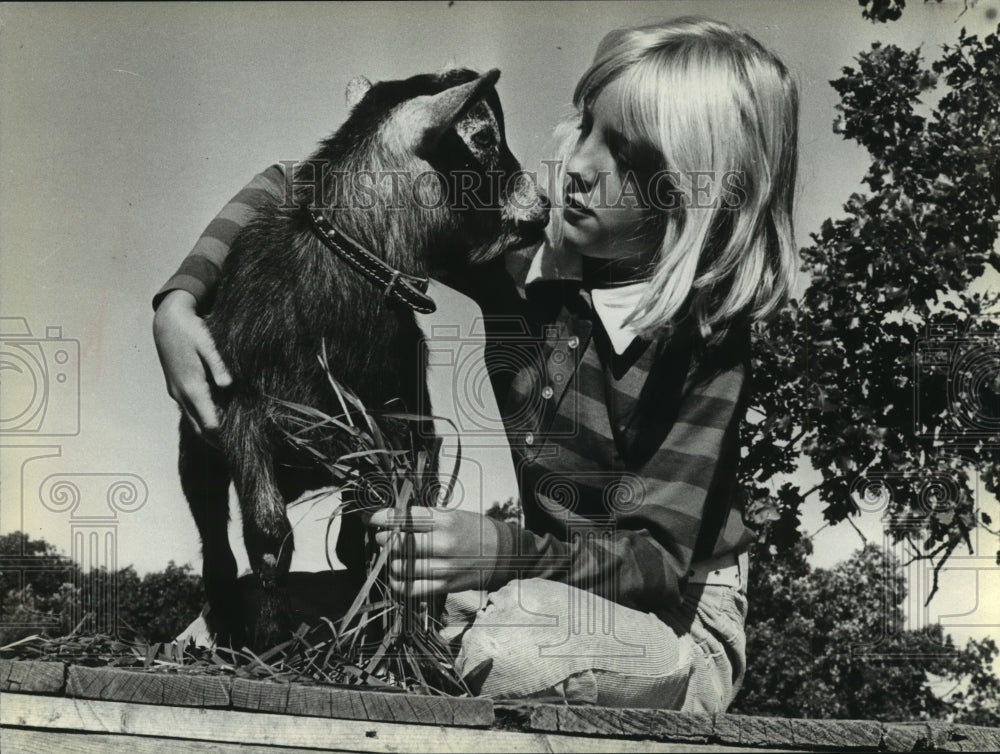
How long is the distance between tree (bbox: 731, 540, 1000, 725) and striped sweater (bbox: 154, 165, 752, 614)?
1.76ft

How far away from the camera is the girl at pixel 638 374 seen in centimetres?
327

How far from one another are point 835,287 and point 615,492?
100 centimetres

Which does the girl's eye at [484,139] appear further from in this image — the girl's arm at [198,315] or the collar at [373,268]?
the girl's arm at [198,315]

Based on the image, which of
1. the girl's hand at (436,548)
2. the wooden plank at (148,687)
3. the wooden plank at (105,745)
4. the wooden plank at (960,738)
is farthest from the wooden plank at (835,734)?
the wooden plank at (148,687)

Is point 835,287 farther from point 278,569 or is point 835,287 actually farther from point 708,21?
point 278,569

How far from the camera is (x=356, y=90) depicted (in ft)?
11.9

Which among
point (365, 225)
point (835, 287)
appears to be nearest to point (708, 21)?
point (835, 287)

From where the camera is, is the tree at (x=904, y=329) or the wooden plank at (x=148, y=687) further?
the tree at (x=904, y=329)

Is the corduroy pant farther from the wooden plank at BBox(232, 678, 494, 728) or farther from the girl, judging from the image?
the wooden plank at BBox(232, 678, 494, 728)

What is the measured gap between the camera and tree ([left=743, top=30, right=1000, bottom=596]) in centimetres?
379

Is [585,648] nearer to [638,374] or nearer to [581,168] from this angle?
[638,374]

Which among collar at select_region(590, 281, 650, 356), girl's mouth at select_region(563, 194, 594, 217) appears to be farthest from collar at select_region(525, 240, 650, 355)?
girl's mouth at select_region(563, 194, 594, 217)

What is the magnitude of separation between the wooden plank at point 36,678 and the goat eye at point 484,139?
1.68m

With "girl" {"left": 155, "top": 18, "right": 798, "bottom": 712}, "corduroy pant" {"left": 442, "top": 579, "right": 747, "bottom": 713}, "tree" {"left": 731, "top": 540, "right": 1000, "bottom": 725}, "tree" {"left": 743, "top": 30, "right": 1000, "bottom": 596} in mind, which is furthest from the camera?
"tree" {"left": 731, "top": 540, "right": 1000, "bottom": 725}
